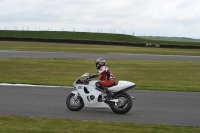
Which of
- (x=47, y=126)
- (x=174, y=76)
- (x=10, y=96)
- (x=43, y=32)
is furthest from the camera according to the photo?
(x=43, y=32)

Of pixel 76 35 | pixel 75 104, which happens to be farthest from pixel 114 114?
pixel 76 35

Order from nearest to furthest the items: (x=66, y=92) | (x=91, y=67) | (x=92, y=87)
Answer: (x=92, y=87) < (x=66, y=92) < (x=91, y=67)

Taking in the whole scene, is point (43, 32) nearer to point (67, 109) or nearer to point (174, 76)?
point (174, 76)

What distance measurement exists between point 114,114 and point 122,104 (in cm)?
36

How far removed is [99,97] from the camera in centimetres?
1228

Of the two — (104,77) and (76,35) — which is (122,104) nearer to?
(104,77)

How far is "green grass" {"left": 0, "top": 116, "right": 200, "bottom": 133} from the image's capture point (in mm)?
9289

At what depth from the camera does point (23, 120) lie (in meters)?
10.6

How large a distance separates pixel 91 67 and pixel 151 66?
4.55 m

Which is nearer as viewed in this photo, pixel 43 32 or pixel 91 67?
pixel 91 67

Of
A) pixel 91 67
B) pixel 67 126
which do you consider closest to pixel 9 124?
pixel 67 126

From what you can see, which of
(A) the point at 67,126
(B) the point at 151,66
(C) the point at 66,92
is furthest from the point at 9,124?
(B) the point at 151,66

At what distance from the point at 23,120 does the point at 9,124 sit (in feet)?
2.07

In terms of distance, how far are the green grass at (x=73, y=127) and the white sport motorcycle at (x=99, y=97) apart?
1640 millimetres
